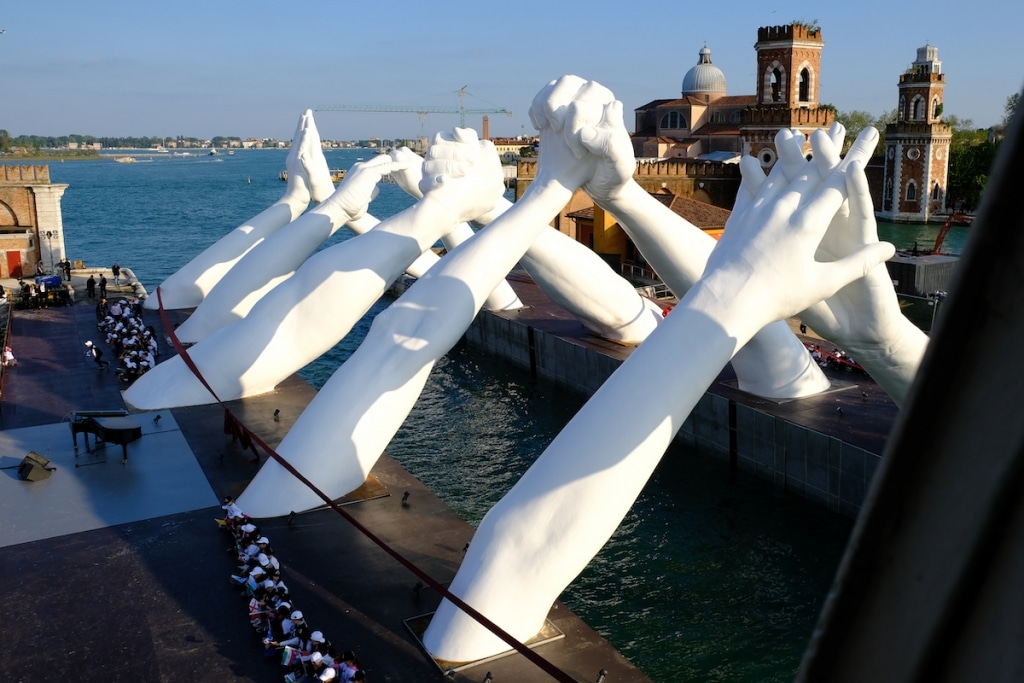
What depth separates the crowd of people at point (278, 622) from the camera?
844cm

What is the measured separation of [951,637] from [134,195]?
11883cm

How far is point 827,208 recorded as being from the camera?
971 centimetres

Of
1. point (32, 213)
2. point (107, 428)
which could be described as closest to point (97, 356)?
point (107, 428)

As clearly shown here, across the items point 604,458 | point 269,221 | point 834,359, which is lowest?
point 834,359

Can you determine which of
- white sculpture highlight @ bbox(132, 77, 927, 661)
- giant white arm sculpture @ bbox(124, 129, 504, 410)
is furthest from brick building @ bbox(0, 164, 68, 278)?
white sculpture highlight @ bbox(132, 77, 927, 661)

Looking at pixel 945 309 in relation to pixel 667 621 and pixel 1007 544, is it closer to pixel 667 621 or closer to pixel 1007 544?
pixel 1007 544

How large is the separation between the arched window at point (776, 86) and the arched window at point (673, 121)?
19375mm

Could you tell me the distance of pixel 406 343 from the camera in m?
12.5

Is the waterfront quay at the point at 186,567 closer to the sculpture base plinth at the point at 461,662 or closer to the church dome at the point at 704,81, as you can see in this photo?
the sculpture base plinth at the point at 461,662

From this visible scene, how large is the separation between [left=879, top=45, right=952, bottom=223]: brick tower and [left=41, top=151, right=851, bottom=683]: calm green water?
39948mm

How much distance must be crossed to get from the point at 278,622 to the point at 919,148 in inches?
2179

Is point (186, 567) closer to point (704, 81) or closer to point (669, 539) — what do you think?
point (669, 539)

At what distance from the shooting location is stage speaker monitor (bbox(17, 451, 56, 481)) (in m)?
13.7

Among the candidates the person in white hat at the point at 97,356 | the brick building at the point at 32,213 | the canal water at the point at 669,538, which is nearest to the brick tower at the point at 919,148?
the canal water at the point at 669,538
